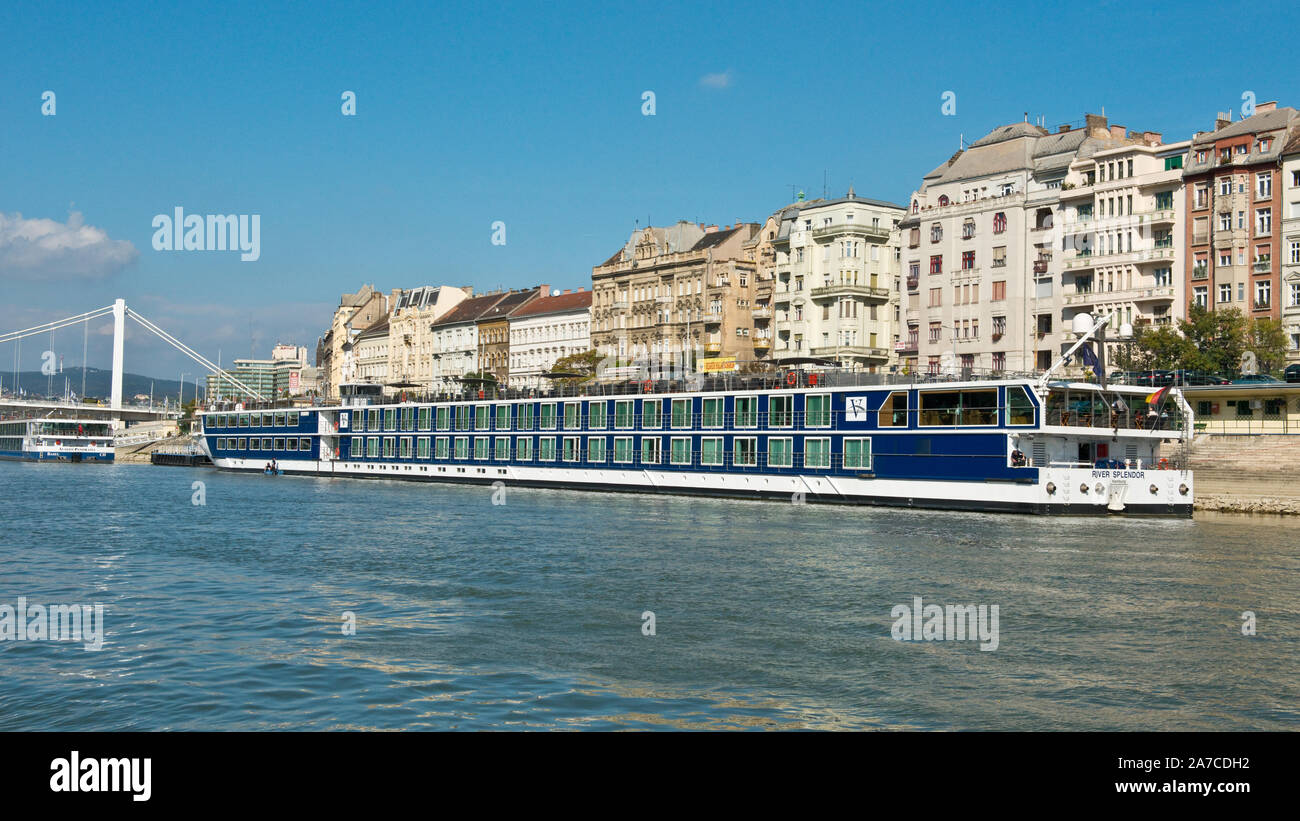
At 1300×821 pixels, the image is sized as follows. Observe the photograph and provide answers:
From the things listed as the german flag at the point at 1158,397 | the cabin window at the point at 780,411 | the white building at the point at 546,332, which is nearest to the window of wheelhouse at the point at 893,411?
the cabin window at the point at 780,411

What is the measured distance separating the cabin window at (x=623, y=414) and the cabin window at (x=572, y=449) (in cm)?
406

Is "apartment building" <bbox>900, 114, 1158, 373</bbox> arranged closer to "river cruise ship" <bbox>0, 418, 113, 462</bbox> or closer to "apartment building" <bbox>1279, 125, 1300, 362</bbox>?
"apartment building" <bbox>1279, 125, 1300, 362</bbox>

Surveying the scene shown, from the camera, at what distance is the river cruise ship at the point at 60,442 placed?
16088cm

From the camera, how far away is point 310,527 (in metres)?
45.8

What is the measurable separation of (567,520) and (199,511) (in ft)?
62.0

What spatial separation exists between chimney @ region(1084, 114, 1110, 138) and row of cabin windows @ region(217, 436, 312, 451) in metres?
68.2

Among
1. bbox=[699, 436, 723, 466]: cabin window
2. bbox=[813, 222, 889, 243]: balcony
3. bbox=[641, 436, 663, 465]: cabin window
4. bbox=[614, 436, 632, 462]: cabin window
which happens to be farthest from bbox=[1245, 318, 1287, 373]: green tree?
bbox=[813, 222, 889, 243]: balcony

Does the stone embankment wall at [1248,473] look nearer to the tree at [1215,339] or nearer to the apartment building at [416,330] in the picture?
the tree at [1215,339]

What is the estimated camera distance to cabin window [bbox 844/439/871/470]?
2277 inches

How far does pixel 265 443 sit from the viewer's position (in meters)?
108

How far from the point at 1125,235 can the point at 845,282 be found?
2484 centimetres
